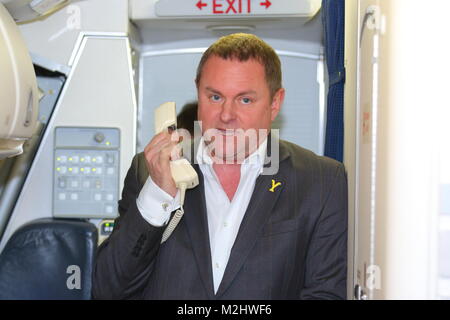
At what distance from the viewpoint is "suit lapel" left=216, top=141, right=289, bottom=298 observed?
197cm

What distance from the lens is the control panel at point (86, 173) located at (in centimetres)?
342

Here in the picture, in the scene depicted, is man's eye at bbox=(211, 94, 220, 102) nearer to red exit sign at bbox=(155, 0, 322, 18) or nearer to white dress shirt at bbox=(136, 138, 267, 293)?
white dress shirt at bbox=(136, 138, 267, 293)

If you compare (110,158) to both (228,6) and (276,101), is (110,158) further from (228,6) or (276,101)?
(276,101)

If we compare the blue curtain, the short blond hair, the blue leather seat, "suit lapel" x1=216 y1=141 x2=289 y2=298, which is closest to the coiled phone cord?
"suit lapel" x1=216 y1=141 x2=289 y2=298

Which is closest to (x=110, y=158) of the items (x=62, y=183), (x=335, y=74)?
(x=62, y=183)

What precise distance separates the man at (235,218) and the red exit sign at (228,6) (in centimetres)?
119

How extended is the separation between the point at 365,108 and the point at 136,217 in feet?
2.80

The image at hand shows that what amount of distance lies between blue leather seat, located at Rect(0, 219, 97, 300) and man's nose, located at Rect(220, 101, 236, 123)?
155 centimetres

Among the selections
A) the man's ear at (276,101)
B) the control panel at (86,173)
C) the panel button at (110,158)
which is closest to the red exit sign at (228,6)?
the control panel at (86,173)

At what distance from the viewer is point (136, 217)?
1979 mm

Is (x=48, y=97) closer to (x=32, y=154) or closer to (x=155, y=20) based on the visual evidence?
(x=32, y=154)

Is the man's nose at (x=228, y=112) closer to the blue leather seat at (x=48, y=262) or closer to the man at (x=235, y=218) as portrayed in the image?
the man at (x=235, y=218)

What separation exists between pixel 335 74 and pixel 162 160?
1379 mm
